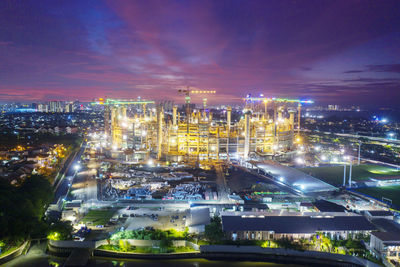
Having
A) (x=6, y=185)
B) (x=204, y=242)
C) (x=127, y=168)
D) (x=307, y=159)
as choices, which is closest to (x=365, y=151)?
(x=307, y=159)

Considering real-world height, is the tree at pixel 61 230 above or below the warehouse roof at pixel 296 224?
below

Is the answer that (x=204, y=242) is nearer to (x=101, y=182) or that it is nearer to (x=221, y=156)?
(x=101, y=182)

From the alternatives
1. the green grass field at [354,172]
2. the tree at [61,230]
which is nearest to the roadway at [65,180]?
the tree at [61,230]

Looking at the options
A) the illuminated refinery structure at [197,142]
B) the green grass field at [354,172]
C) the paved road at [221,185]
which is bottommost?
the paved road at [221,185]

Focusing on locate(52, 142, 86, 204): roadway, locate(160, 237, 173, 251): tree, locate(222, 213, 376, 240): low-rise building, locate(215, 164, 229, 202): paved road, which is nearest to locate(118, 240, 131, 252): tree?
locate(160, 237, 173, 251): tree

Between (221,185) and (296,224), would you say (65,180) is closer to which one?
(221,185)

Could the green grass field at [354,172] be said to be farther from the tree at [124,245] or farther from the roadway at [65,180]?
the roadway at [65,180]

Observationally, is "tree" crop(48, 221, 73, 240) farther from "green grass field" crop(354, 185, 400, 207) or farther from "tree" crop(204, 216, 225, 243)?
"green grass field" crop(354, 185, 400, 207)
